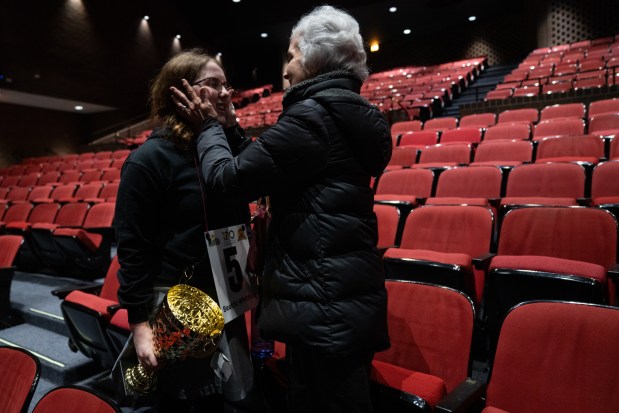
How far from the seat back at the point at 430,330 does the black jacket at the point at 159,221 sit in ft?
1.32

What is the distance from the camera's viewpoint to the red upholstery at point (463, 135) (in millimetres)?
2697

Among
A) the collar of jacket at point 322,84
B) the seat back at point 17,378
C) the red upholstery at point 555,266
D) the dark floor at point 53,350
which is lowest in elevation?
the dark floor at point 53,350

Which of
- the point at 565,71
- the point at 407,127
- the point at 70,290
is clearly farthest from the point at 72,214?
the point at 565,71

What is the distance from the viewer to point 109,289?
1.32m

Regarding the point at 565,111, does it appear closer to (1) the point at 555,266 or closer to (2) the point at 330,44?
(1) the point at 555,266

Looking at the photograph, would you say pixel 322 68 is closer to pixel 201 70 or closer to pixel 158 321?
pixel 201 70

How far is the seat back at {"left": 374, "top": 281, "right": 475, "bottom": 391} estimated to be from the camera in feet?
2.45

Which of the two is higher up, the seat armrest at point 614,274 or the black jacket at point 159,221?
the black jacket at point 159,221

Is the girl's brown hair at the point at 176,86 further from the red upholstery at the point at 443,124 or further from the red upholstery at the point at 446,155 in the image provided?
the red upholstery at the point at 443,124

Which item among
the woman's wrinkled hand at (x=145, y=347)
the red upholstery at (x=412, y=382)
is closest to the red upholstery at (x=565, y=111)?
the red upholstery at (x=412, y=382)

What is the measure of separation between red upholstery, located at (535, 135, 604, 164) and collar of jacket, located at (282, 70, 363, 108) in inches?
67.3

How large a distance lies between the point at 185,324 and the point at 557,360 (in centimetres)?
55

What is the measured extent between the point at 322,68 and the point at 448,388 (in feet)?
1.92

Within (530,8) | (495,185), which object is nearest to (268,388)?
(495,185)
